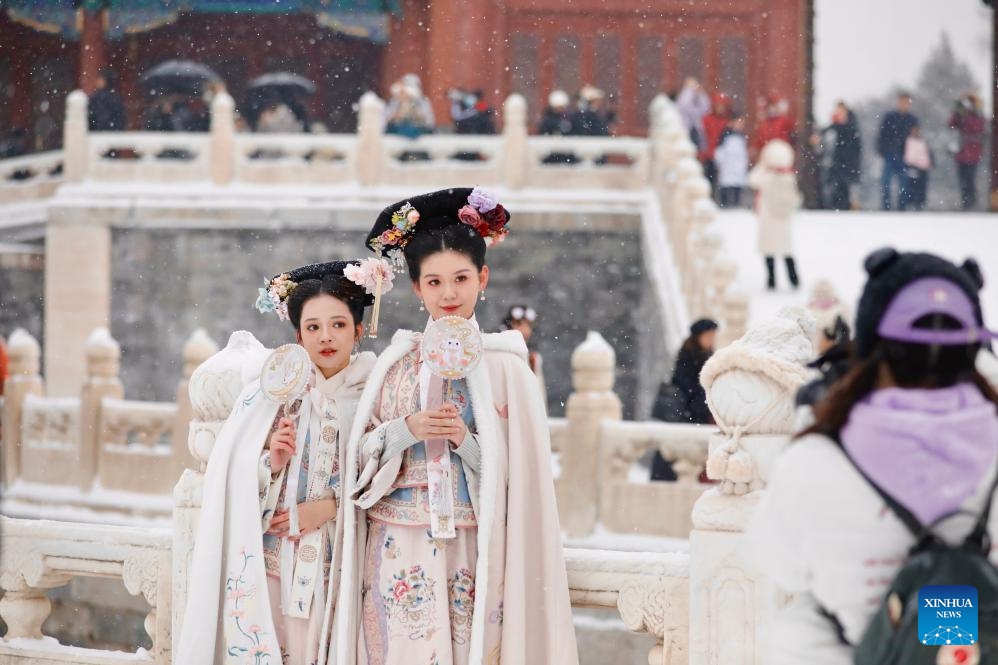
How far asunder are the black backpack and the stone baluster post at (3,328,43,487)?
1012 centimetres

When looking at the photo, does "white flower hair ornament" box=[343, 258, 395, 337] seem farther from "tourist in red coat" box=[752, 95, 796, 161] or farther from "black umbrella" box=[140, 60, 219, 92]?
"black umbrella" box=[140, 60, 219, 92]

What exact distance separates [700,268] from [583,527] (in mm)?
3294

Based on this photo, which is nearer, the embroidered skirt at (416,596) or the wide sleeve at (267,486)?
the embroidered skirt at (416,596)

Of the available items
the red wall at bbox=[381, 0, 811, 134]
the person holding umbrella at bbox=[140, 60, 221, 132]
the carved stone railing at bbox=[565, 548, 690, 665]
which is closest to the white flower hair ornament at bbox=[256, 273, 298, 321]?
the carved stone railing at bbox=[565, 548, 690, 665]

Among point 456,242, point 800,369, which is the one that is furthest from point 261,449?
point 800,369

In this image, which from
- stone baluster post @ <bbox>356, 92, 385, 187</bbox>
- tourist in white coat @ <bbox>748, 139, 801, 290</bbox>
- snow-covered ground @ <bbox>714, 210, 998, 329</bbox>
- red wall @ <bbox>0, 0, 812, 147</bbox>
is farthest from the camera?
red wall @ <bbox>0, 0, 812, 147</bbox>

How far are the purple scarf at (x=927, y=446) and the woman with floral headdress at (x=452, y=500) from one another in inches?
48.8

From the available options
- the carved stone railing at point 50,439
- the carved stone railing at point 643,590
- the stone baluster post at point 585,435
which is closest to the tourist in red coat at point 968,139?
the stone baluster post at point 585,435

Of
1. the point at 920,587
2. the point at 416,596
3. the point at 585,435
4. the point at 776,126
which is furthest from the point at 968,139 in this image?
the point at 920,587

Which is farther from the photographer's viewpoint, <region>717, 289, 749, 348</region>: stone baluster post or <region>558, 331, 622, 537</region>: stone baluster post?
<region>717, 289, 749, 348</region>: stone baluster post

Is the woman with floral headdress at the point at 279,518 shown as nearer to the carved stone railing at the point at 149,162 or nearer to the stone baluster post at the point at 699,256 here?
the stone baluster post at the point at 699,256

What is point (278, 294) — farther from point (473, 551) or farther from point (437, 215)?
point (473, 551)

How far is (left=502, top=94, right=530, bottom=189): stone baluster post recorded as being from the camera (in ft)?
52.5

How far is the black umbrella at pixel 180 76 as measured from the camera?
17625mm
